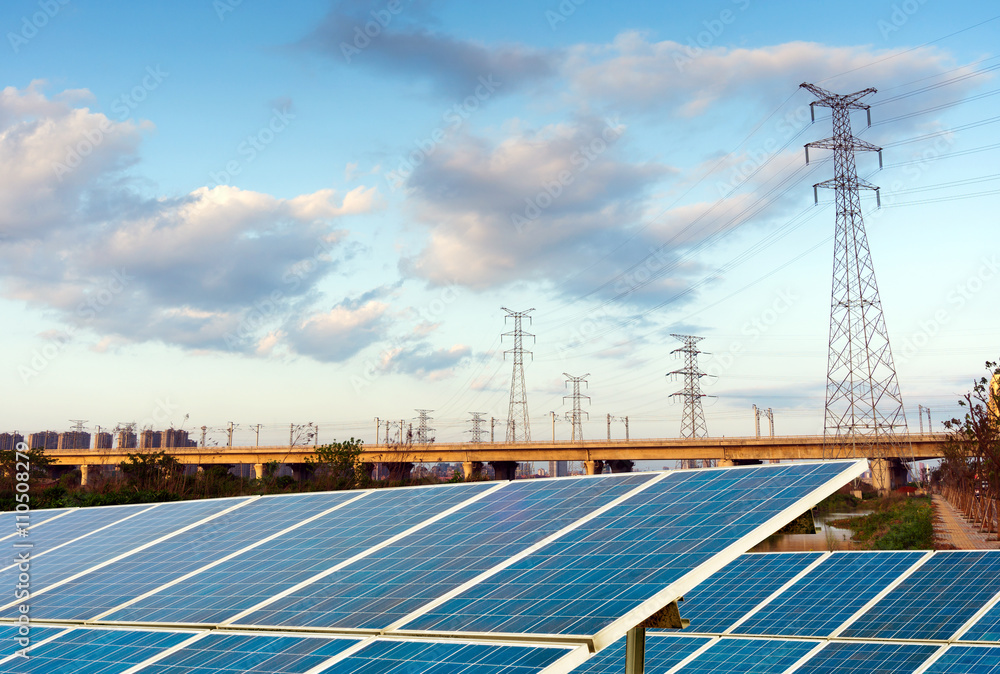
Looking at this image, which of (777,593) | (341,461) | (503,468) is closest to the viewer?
(777,593)

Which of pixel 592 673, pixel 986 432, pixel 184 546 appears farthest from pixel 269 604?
pixel 986 432

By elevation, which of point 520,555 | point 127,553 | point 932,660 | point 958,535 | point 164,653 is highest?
point 520,555

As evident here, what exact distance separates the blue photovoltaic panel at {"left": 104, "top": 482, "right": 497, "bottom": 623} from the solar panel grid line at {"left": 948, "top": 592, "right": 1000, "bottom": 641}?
10631 mm

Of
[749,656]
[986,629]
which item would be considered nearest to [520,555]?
[749,656]

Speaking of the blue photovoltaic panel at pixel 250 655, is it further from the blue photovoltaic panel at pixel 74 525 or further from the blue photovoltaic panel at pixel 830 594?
the blue photovoltaic panel at pixel 830 594

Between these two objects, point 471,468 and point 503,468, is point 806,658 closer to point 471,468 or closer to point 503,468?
point 471,468

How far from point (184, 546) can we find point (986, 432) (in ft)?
192

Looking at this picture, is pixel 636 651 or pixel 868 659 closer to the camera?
pixel 636 651

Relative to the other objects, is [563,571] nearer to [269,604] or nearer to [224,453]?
[269,604]

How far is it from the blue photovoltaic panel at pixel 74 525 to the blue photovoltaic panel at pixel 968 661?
1929 centimetres

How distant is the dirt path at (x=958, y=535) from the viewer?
53156 mm

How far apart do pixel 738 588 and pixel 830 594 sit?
2654 mm

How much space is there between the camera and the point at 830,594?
1998 cm

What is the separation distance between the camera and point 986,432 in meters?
56.4
